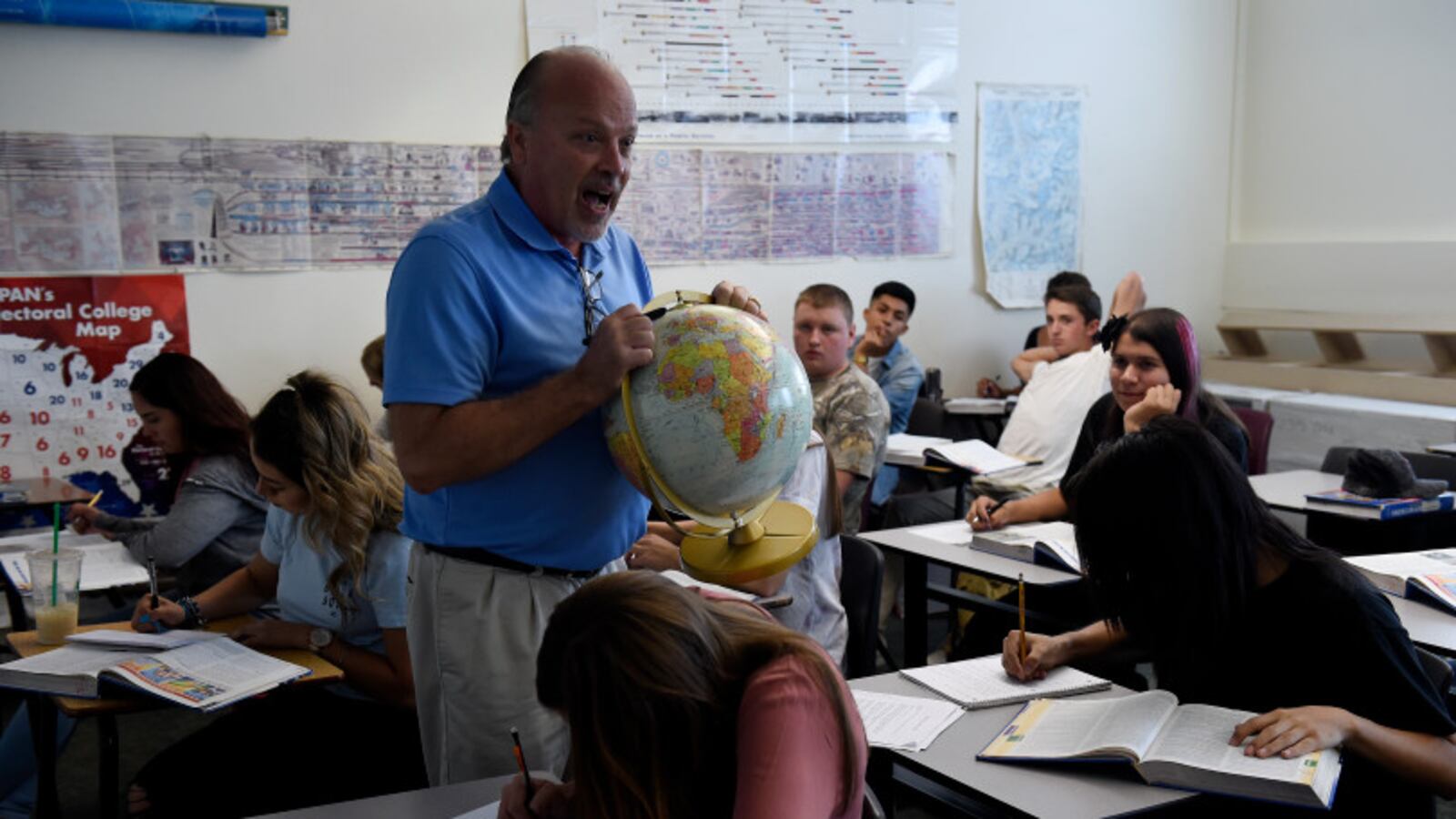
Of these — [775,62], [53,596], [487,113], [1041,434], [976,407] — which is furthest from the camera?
[775,62]

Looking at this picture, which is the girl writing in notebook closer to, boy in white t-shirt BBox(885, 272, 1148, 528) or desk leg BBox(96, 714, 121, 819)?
desk leg BBox(96, 714, 121, 819)

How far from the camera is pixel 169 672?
225 centimetres

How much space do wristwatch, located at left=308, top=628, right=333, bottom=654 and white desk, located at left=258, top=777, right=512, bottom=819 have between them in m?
0.89

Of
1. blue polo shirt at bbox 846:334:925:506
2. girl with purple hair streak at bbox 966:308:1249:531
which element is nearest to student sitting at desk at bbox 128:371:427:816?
girl with purple hair streak at bbox 966:308:1249:531

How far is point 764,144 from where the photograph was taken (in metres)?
5.82

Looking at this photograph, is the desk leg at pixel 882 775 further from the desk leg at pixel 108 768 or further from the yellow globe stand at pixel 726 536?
the desk leg at pixel 108 768

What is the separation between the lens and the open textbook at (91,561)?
3092 mm

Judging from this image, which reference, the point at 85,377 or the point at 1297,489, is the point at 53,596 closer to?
the point at 85,377

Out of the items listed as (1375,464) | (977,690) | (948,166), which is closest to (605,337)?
(977,690)

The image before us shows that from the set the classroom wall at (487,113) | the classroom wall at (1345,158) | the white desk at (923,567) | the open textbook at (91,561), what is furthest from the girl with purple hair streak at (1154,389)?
the classroom wall at (1345,158)

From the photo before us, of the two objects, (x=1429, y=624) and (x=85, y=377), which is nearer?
(x=1429, y=624)

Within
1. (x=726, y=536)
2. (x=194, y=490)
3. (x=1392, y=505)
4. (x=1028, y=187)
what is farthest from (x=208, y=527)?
(x=1028, y=187)

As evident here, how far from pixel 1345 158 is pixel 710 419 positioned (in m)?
6.26

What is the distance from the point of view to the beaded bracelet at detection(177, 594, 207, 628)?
2.63 metres
